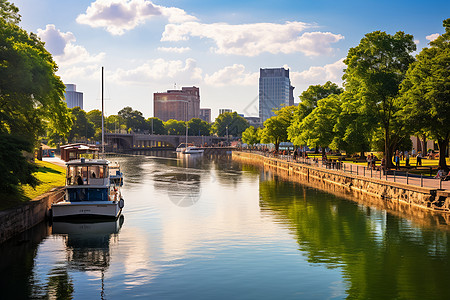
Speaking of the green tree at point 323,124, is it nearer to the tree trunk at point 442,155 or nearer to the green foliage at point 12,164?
the tree trunk at point 442,155

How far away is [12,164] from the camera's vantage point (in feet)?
88.5

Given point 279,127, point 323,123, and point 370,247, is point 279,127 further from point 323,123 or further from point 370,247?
point 370,247

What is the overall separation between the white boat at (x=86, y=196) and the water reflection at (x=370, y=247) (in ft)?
42.3

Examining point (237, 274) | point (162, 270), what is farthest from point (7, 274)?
point (237, 274)

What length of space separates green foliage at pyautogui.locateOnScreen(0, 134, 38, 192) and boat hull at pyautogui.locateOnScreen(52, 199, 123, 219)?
4.37 metres

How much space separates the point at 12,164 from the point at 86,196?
761 cm

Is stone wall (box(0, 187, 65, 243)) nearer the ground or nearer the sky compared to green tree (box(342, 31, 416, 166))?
nearer the ground

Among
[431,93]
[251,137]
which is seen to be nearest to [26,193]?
[431,93]

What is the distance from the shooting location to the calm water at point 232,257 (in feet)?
64.9

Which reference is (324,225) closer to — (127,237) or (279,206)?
(279,206)

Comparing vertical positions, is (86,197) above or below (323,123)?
below

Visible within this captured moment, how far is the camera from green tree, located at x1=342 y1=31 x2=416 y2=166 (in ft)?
178

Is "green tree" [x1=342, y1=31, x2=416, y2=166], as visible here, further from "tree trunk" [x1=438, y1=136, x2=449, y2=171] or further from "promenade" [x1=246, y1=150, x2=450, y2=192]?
"tree trunk" [x1=438, y1=136, x2=449, y2=171]

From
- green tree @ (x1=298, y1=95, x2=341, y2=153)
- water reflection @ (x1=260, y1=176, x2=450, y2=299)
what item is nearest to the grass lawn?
water reflection @ (x1=260, y1=176, x2=450, y2=299)
